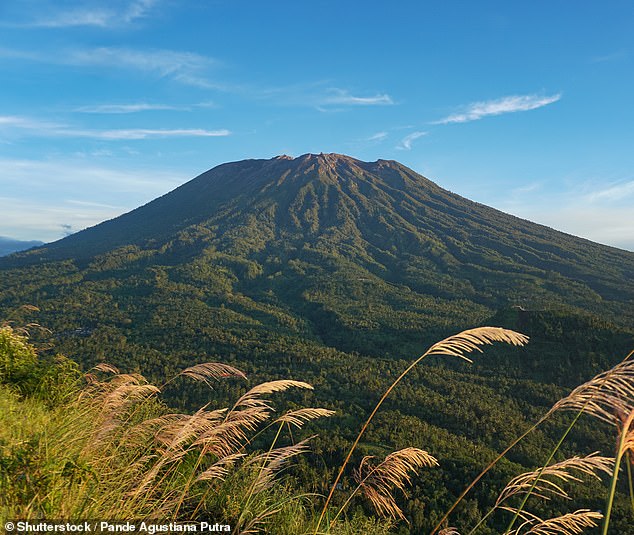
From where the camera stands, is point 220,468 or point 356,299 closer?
point 220,468

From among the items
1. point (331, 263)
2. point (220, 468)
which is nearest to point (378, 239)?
point (331, 263)

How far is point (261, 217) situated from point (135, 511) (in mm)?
163423

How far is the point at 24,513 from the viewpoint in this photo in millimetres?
2311

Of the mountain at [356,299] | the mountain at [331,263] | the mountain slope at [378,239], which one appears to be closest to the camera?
the mountain at [356,299]

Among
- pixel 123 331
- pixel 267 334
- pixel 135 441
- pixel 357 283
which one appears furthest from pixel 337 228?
pixel 135 441

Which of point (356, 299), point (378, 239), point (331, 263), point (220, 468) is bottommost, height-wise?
point (356, 299)

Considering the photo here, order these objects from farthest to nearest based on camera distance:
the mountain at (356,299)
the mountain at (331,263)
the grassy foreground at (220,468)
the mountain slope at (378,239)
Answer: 1. the mountain slope at (378,239)
2. the mountain at (331,263)
3. the mountain at (356,299)
4. the grassy foreground at (220,468)

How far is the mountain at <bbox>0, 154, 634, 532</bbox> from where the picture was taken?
3912 cm

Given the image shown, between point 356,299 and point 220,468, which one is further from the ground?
point 220,468

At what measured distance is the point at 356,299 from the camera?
4011 inches

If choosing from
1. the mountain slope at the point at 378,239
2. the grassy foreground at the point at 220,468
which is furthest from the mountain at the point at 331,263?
the grassy foreground at the point at 220,468

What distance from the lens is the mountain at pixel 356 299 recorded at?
128 feet

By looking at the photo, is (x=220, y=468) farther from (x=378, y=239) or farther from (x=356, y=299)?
(x=378, y=239)

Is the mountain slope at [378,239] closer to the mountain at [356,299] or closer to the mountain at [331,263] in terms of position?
the mountain at [331,263]
